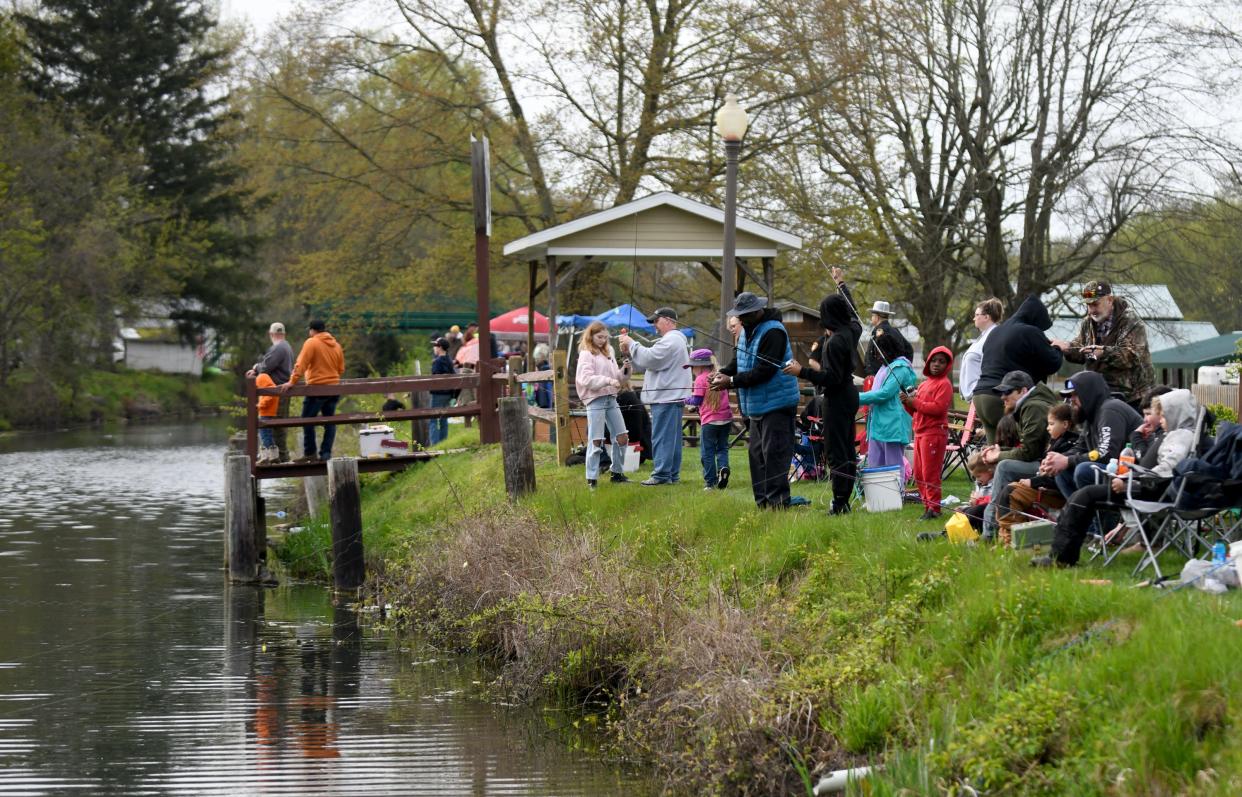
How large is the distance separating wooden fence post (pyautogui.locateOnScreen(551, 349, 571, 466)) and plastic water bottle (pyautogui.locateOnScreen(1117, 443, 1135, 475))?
730 centimetres

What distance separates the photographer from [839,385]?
1199 centimetres

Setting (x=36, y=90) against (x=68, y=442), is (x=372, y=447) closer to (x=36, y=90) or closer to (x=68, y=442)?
(x=68, y=442)

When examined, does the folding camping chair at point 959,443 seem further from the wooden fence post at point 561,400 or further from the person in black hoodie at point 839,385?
the wooden fence post at point 561,400

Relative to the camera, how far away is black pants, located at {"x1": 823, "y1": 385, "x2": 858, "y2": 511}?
1176cm

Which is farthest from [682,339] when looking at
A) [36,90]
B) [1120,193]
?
[36,90]

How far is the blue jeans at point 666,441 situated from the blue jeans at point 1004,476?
4.67 m

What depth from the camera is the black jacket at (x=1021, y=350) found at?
1166 cm

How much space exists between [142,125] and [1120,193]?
39920mm

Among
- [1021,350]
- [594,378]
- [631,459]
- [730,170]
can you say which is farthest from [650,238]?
[1021,350]

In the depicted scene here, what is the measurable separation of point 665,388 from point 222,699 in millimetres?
5103

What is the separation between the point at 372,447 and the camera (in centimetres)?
1925

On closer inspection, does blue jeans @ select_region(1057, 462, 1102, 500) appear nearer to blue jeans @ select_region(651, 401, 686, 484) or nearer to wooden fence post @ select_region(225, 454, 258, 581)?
blue jeans @ select_region(651, 401, 686, 484)

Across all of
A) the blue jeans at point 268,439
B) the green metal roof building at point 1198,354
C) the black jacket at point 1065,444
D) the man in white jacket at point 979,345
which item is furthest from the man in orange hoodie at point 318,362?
the green metal roof building at point 1198,354

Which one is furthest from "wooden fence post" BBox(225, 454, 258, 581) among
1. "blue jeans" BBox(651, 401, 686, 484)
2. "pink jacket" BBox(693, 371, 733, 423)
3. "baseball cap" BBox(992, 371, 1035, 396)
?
"baseball cap" BBox(992, 371, 1035, 396)
